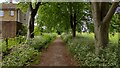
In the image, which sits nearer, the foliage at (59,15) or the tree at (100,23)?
the tree at (100,23)

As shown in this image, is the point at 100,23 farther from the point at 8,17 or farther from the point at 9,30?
the point at 8,17

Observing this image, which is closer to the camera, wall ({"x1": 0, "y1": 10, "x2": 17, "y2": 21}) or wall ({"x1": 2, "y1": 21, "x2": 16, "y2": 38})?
wall ({"x1": 2, "y1": 21, "x2": 16, "y2": 38})

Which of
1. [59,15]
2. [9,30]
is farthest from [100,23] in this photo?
[9,30]

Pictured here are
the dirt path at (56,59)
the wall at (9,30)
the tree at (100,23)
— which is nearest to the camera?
the tree at (100,23)

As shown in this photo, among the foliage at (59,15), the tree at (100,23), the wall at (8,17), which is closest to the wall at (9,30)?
the foliage at (59,15)

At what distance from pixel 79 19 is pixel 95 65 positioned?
1972 centimetres

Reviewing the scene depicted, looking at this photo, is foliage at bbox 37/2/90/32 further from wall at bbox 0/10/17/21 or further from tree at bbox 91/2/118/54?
wall at bbox 0/10/17/21

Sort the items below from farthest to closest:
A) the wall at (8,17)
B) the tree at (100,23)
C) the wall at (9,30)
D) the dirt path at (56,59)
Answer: the wall at (8,17)
the wall at (9,30)
the dirt path at (56,59)
the tree at (100,23)

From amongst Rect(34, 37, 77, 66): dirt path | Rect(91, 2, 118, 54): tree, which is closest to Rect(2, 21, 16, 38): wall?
Rect(34, 37, 77, 66): dirt path

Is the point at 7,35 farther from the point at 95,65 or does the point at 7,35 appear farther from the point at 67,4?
the point at 95,65

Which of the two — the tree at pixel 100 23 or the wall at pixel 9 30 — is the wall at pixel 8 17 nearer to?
the wall at pixel 9 30

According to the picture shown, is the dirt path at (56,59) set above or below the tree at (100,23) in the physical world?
below

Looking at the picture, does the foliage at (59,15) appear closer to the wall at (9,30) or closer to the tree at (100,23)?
the wall at (9,30)

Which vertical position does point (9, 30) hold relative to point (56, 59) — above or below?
above
